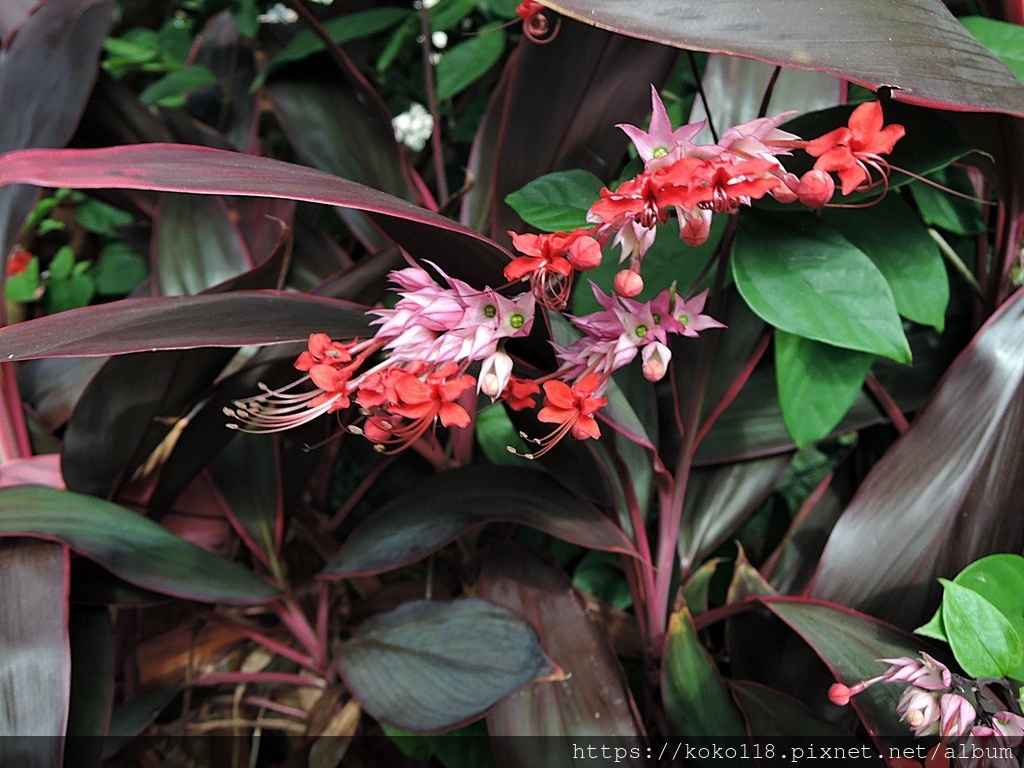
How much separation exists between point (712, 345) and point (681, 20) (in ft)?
0.83

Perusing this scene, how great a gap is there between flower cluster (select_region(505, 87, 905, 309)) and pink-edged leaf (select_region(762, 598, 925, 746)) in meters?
0.28

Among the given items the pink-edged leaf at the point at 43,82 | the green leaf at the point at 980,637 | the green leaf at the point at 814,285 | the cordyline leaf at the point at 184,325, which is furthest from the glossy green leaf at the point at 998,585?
the pink-edged leaf at the point at 43,82

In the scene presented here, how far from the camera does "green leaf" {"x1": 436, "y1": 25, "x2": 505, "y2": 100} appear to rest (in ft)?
2.25

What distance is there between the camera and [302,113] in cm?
76

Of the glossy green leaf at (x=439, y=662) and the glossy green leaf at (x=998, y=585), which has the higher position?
the glossy green leaf at (x=998, y=585)

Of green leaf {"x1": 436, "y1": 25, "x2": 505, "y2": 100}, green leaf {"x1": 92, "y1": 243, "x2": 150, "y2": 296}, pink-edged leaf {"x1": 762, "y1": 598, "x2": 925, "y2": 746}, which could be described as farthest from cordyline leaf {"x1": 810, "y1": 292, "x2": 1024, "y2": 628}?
green leaf {"x1": 92, "y1": 243, "x2": 150, "y2": 296}

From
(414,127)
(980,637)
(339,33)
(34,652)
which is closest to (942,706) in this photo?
(980,637)

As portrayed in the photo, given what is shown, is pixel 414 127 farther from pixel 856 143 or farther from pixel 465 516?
pixel 856 143

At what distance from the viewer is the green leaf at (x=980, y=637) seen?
367mm

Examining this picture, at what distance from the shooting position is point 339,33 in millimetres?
749

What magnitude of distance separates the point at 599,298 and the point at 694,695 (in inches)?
12.2

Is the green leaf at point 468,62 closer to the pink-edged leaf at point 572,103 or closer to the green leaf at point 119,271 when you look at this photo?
the pink-edged leaf at point 572,103

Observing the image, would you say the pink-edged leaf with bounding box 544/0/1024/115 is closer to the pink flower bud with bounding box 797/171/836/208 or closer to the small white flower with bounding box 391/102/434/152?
the pink flower bud with bounding box 797/171/836/208

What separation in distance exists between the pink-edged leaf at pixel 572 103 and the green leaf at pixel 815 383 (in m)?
0.22
